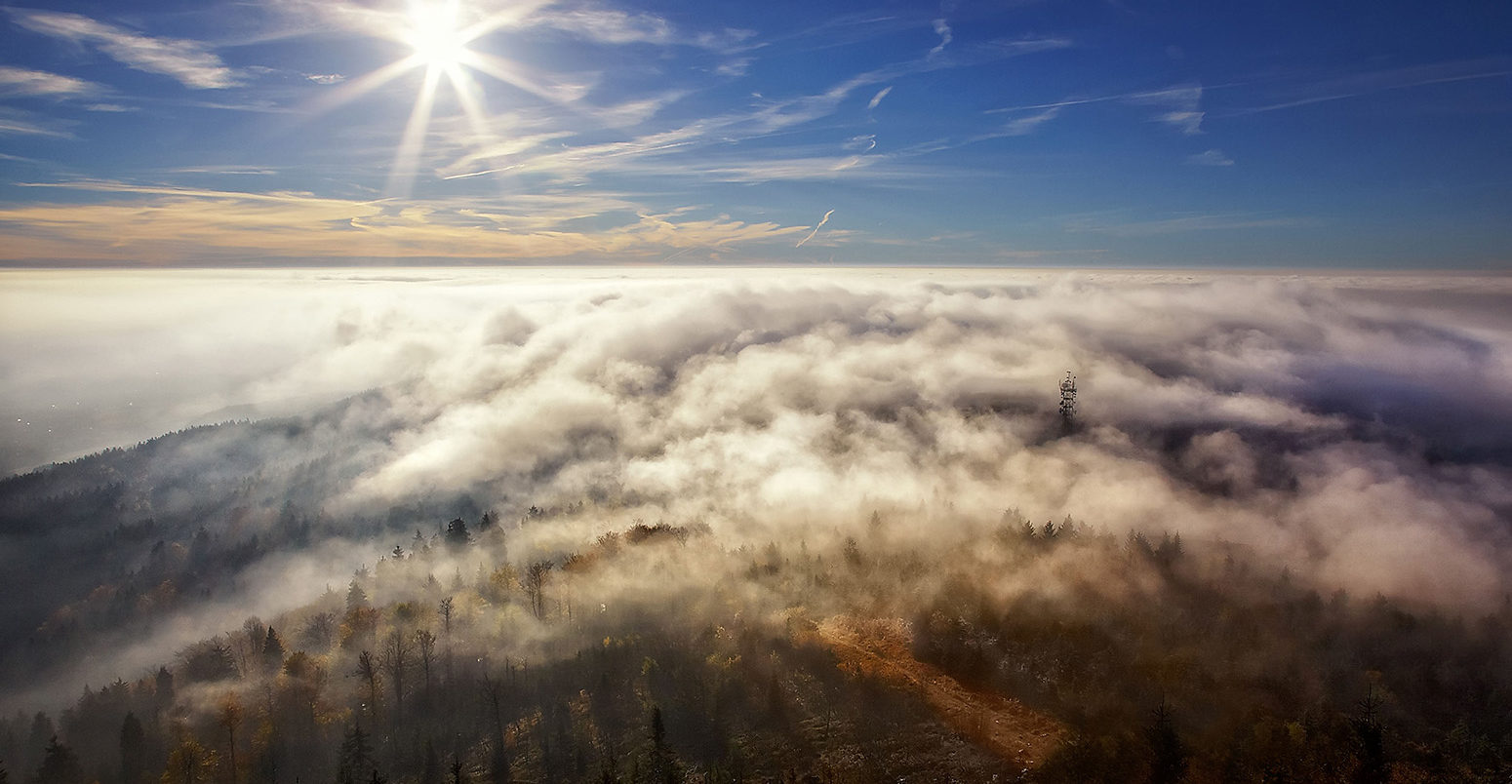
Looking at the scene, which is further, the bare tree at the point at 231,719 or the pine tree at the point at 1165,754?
the bare tree at the point at 231,719

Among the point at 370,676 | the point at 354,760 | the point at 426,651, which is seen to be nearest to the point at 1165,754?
the point at 354,760

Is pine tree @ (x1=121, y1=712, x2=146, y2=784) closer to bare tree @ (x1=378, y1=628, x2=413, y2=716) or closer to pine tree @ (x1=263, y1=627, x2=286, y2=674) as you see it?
pine tree @ (x1=263, y1=627, x2=286, y2=674)

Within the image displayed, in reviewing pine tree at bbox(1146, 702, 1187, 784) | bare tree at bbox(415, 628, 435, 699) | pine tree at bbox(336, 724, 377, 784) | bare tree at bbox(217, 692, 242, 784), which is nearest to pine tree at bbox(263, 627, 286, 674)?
bare tree at bbox(217, 692, 242, 784)

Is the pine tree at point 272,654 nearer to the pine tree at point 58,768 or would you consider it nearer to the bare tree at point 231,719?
the bare tree at point 231,719

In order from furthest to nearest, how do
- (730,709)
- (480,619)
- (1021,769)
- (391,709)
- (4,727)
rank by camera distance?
(480,619)
(4,727)
(391,709)
(730,709)
(1021,769)

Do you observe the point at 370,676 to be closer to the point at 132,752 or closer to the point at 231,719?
the point at 231,719

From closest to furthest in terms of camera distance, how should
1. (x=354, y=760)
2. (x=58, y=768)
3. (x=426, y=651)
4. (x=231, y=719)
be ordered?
(x=354, y=760) → (x=58, y=768) → (x=231, y=719) → (x=426, y=651)

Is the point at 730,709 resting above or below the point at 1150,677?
above

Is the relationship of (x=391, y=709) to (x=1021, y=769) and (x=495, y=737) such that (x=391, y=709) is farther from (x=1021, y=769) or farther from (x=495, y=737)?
(x=1021, y=769)

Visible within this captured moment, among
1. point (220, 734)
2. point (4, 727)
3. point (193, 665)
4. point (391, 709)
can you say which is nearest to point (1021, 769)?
point (391, 709)

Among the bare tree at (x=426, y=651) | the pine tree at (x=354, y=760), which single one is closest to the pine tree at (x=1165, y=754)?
the pine tree at (x=354, y=760)

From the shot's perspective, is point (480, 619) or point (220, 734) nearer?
point (220, 734)
